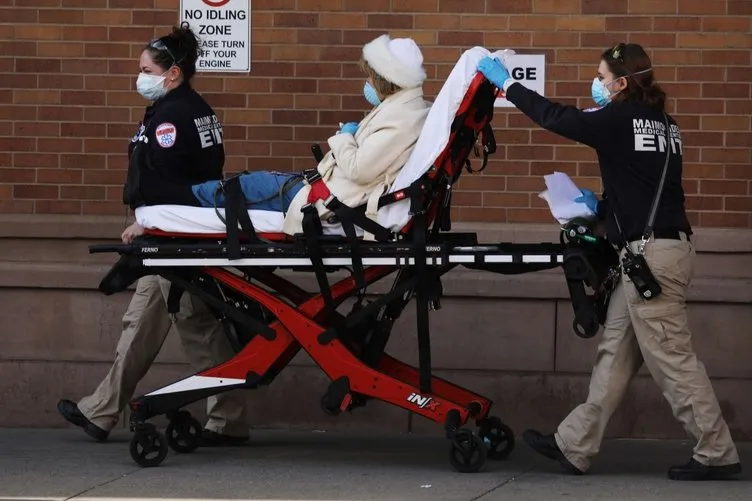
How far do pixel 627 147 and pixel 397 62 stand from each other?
41.5 inches

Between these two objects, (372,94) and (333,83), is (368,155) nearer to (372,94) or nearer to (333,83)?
(372,94)

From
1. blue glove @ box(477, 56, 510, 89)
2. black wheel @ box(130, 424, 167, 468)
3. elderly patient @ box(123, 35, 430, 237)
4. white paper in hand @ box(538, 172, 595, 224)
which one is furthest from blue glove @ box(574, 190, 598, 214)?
black wheel @ box(130, 424, 167, 468)

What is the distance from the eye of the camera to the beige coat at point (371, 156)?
6.71m

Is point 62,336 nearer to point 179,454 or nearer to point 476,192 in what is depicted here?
point 179,454

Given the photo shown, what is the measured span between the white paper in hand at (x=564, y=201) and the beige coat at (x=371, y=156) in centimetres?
63

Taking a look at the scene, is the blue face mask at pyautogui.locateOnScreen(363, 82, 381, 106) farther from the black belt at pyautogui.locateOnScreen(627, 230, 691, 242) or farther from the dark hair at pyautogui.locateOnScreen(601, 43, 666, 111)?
the black belt at pyautogui.locateOnScreen(627, 230, 691, 242)

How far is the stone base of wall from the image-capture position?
8203 mm

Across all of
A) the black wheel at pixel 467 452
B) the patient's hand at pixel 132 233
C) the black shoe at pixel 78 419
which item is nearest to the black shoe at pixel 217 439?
the black shoe at pixel 78 419

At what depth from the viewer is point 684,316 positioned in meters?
6.72

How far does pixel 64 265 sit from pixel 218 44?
1.45 meters

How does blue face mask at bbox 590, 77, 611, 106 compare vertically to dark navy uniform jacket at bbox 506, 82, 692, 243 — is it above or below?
above

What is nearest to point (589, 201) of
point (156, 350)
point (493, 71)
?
point (493, 71)

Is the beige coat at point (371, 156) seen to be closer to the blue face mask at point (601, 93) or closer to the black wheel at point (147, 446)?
the blue face mask at point (601, 93)

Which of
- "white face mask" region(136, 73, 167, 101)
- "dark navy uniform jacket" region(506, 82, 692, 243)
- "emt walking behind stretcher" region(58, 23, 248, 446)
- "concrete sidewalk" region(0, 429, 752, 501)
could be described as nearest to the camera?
"concrete sidewalk" region(0, 429, 752, 501)
